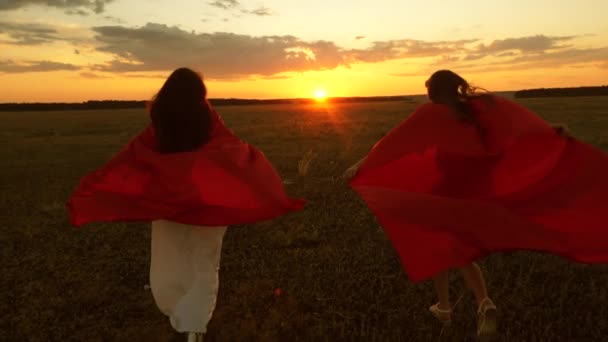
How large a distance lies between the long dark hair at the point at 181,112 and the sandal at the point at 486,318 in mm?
3058

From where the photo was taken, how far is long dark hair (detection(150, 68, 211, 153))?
469cm

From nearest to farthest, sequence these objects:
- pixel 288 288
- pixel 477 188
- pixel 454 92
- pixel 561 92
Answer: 1. pixel 477 188
2. pixel 454 92
3. pixel 288 288
4. pixel 561 92

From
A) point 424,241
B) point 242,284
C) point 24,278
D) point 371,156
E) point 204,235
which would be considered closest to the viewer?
point 424,241

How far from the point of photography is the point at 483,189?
4.80m

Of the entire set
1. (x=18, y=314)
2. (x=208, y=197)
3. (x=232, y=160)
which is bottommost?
(x=18, y=314)

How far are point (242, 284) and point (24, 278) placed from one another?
3239 mm

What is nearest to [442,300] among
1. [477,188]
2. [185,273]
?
[477,188]

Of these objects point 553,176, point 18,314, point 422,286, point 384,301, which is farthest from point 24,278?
point 553,176

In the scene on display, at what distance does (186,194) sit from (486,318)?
3037mm

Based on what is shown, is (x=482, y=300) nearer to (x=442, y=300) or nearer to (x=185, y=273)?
(x=442, y=300)

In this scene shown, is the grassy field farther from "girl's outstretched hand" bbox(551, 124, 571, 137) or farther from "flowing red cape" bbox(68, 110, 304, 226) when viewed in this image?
"girl's outstretched hand" bbox(551, 124, 571, 137)

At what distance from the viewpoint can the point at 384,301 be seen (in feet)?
20.5

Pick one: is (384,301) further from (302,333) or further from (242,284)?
(242,284)

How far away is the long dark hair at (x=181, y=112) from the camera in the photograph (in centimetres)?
469
